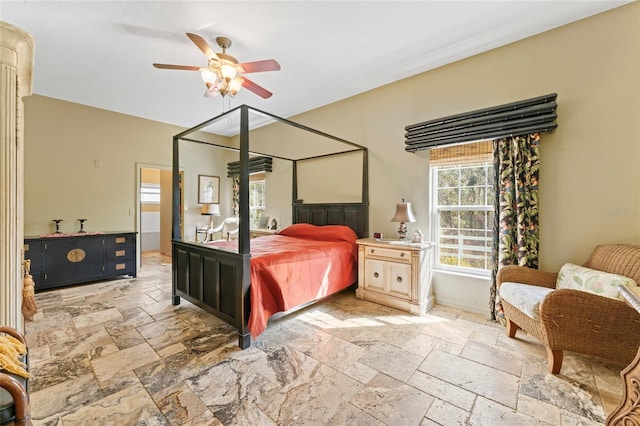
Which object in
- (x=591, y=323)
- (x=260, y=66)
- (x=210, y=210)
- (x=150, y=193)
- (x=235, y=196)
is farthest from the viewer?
(x=150, y=193)

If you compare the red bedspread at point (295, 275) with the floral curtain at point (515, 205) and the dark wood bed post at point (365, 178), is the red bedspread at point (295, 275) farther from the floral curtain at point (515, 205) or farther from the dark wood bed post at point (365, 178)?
the floral curtain at point (515, 205)

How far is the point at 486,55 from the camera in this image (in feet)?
9.93

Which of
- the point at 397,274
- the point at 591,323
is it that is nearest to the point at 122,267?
the point at 397,274

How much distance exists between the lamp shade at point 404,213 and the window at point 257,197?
10.5 ft

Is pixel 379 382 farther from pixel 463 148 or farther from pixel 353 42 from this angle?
pixel 353 42

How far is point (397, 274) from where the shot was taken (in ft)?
10.5

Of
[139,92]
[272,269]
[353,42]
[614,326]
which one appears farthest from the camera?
[139,92]

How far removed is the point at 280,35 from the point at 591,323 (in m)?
3.65

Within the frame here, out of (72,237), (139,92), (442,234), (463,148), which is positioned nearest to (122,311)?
(72,237)

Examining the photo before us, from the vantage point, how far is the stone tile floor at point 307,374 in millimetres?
1596

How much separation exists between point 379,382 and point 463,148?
272cm

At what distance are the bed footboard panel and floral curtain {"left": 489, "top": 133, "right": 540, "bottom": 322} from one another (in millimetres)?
2650

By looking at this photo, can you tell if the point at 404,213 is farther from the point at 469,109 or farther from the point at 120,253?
the point at 120,253

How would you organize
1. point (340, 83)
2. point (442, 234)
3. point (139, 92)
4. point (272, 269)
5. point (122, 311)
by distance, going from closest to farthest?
1. point (272, 269)
2. point (122, 311)
3. point (442, 234)
4. point (340, 83)
5. point (139, 92)
